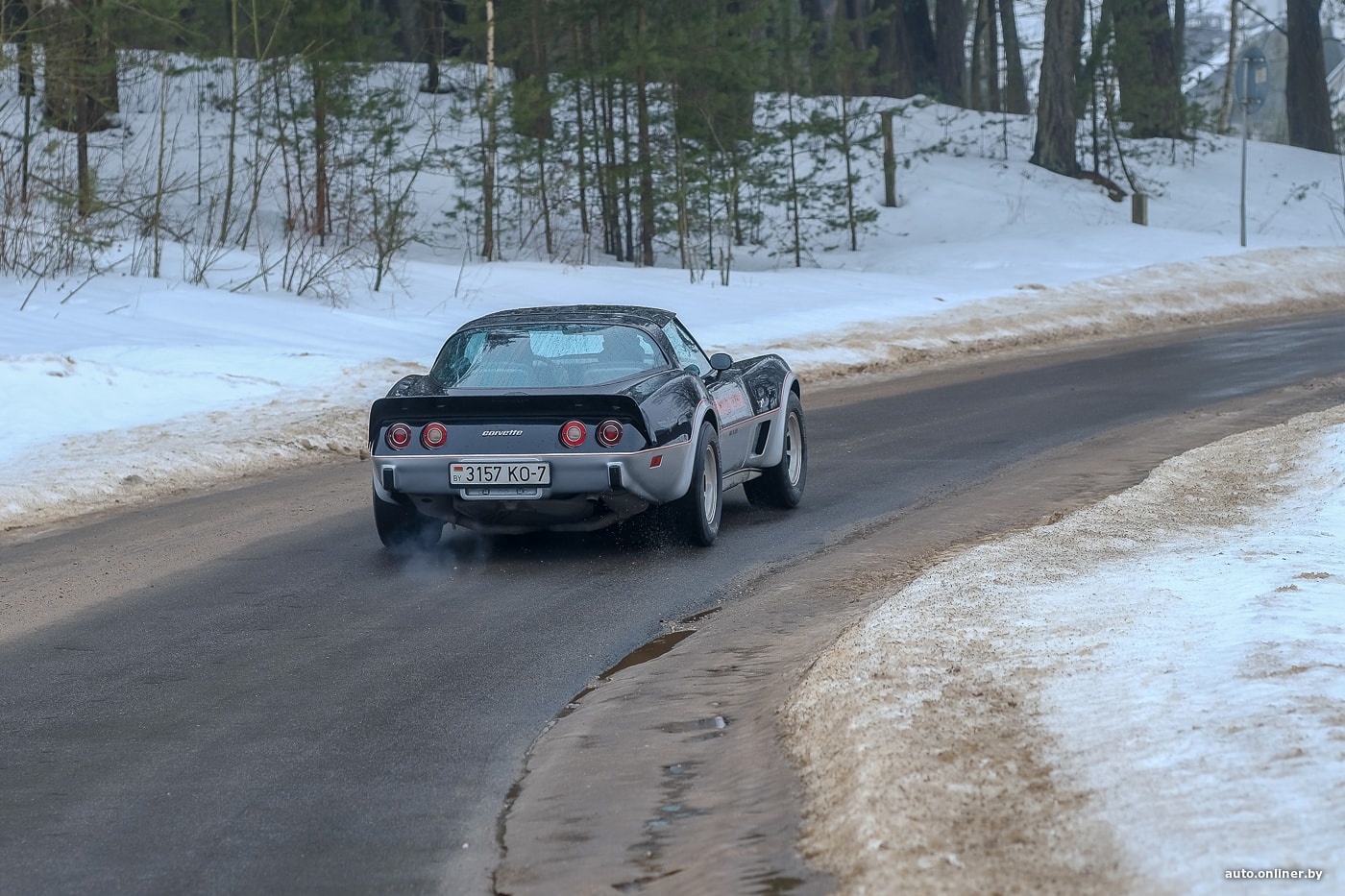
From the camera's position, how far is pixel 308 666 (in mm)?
6801

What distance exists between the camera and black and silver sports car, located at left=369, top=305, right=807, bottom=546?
8484 millimetres

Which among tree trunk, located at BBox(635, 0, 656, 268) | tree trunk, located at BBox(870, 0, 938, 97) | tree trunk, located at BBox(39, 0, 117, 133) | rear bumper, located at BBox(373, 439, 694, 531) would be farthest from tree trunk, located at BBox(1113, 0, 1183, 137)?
rear bumper, located at BBox(373, 439, 694, 531)

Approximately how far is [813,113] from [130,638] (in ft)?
86.6

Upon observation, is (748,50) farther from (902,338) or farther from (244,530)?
(244,530)

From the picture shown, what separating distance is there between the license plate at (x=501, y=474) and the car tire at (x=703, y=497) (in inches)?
33.2

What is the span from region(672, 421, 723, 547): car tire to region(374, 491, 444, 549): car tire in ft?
4.78

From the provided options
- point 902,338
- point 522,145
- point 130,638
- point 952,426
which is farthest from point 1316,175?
point 130,638

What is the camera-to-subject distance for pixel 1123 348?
20625 mm

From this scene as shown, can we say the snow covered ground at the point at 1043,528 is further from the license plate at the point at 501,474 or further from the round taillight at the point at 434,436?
the round taillight at the point at 434,436

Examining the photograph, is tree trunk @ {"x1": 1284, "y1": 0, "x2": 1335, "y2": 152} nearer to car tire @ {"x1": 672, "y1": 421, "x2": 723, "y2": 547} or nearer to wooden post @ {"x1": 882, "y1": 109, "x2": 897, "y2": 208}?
wooden post @ {"x1": 882, "y1": 109, "x2": 897, "y2": 208}

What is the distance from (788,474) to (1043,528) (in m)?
2.11

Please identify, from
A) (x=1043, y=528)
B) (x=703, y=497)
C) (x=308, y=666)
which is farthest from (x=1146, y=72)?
(x=308, y=666)

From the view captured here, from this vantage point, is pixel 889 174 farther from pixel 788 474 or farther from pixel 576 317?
pixel 576 317

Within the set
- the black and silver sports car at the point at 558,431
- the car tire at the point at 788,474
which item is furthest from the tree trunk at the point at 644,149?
the black and silver sports car at the point at 558,431
